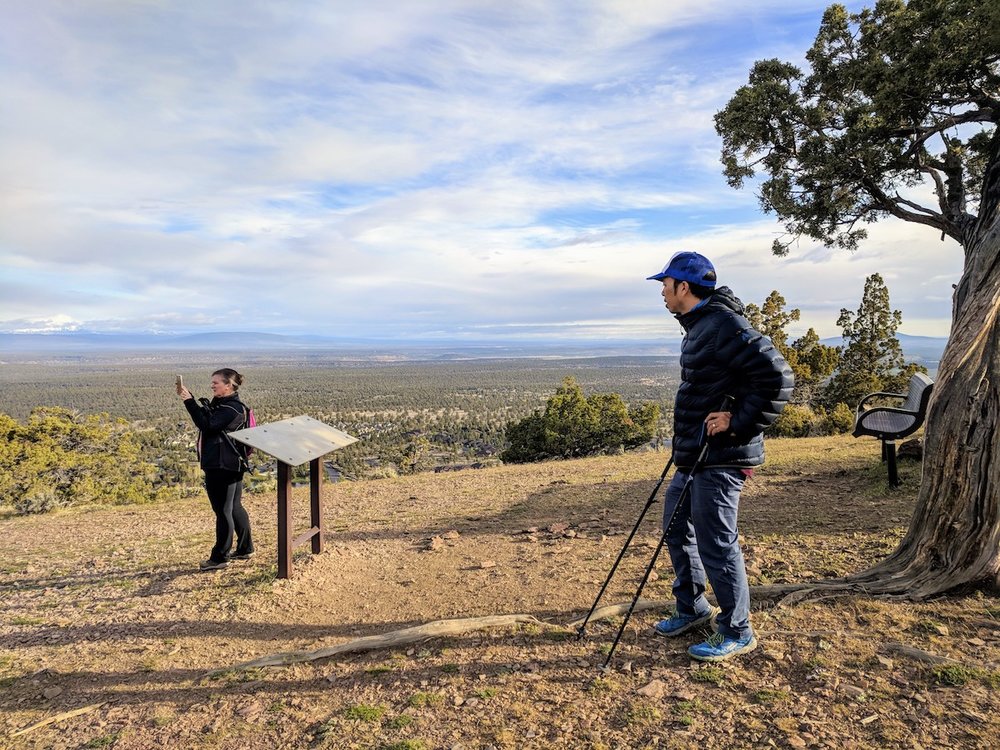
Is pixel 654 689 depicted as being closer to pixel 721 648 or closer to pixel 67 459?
pixel 721 648

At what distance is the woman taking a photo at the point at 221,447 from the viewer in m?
5.34

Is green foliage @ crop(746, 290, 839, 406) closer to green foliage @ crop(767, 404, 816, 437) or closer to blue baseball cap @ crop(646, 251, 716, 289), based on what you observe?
green foliage @ crop(767, 404, 816, 437)

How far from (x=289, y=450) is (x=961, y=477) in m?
4.99

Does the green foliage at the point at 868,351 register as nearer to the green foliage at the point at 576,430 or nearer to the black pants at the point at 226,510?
the green foliage at the point at 576,430

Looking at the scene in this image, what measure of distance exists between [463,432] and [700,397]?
61426 mm

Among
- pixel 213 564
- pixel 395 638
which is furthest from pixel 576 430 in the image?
pixel 395 638

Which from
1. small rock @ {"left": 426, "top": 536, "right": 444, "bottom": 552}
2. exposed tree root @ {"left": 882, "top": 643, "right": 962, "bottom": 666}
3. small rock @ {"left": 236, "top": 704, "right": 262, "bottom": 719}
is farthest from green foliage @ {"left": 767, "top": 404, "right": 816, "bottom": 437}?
small rock @ {"left": 236, "top": 704, "right": 262, "bottom": 719}

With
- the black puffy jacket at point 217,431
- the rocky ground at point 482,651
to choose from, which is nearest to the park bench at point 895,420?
the rocky ground at point 482,651

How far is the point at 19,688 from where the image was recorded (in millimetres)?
3742

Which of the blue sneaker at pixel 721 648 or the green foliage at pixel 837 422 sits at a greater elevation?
the blue sneaker at pixel 721 648

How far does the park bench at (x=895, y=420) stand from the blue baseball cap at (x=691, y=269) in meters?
4.54

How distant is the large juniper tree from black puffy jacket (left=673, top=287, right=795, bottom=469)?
171cm

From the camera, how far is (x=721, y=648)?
326cm

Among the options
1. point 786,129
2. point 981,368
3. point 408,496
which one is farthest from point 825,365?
point 981,368
